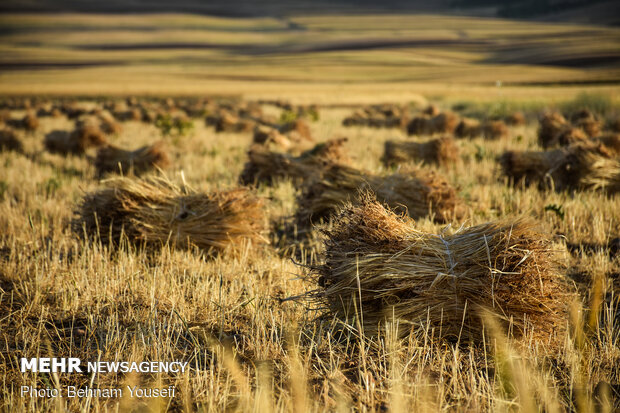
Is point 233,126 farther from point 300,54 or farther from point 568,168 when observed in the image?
point 300,54

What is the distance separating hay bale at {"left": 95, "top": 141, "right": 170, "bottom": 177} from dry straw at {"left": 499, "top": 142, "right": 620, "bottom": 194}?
5742 mm

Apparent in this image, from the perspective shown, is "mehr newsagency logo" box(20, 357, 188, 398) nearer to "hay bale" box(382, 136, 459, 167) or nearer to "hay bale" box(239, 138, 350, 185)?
"hay bale" box(239, 138, 350, 185)

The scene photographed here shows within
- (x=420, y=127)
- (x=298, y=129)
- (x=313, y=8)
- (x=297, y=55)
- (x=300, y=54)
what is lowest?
(x=420, y=127)

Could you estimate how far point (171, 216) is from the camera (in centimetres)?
464

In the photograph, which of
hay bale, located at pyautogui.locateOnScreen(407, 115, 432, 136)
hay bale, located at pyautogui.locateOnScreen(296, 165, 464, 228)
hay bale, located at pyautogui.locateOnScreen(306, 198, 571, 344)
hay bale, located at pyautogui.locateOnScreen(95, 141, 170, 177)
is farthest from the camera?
hay bale, located at pyautogui.locateOnScreen(407, 115, 432, 136)

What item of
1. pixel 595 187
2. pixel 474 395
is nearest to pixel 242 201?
pixel 474 395

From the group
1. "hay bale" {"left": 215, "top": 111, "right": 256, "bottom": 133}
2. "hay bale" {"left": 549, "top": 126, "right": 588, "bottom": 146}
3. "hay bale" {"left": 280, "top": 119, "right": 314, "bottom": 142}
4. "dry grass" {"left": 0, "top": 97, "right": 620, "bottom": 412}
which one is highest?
"hay bale" {"left": 549, "top": 126, "right": 588, "bottom": 146}

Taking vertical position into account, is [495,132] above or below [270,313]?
above

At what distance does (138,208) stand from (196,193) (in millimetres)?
556

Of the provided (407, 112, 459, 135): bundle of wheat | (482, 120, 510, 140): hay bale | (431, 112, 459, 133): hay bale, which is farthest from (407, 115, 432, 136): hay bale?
(482, 120, 510, 140): hay bale

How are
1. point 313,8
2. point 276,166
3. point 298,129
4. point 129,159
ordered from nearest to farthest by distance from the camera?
point 276,166 < point 129,159 < point 298,129 < point 313,8

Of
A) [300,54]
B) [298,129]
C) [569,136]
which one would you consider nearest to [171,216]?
[569,136]

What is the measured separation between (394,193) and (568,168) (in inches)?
124

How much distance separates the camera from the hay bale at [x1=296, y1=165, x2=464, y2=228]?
5.34 m
